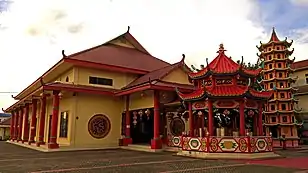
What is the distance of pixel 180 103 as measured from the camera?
47.6 feet

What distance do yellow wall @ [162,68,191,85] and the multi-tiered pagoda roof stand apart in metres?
2.62

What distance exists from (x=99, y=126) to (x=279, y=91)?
1392cm

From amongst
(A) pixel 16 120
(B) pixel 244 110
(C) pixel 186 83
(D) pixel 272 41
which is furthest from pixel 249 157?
(A) pixel 16 120

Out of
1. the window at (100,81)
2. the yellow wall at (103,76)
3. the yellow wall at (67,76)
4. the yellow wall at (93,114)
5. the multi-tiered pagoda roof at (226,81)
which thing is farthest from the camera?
the window at (100,81)

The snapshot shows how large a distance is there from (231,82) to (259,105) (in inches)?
67.2

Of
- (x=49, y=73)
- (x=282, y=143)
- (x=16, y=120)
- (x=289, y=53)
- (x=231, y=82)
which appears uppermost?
(x=289, y=53)

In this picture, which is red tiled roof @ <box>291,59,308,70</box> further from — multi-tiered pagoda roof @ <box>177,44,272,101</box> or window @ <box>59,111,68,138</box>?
window @ <box>59,111,68,138</box>

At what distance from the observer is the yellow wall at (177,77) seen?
1585cm

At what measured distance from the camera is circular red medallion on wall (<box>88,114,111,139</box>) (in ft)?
54.9

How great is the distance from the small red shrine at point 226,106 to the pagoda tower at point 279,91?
28.6 ft

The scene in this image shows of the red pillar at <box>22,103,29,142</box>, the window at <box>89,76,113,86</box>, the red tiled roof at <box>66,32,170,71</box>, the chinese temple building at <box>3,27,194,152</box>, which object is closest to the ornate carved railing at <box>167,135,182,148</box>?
the chinese temple building at <box>3,27,194,152</box>

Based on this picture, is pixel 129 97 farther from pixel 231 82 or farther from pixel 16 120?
pixel 16 120

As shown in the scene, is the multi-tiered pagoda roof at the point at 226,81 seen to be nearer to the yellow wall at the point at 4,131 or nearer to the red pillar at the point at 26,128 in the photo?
the red pillar at the point at 26,128

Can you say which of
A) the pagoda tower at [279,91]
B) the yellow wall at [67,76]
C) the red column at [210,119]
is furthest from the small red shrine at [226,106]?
the pagoda tower at [279,91]
